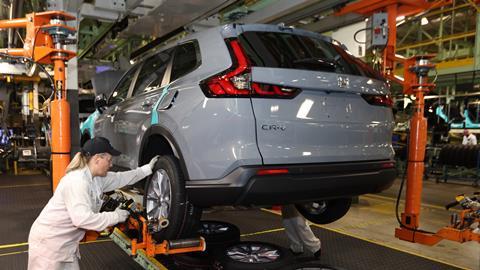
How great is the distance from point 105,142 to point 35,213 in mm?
3328

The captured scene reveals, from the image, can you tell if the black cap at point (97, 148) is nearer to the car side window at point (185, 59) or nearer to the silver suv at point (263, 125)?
the silver suv at point (263, 125)

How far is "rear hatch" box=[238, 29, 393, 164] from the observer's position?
6.97 feet

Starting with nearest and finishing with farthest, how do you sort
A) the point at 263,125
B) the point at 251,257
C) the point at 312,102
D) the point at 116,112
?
the point at 263,125, the point at 312,102, the point at 251,257, the point at 116,112

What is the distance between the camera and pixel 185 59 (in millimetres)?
2680

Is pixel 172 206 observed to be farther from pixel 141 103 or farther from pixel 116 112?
pixel 116 112

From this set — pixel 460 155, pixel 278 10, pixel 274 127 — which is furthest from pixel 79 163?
pixel 460 155

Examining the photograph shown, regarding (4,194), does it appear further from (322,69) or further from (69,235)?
(322,69)

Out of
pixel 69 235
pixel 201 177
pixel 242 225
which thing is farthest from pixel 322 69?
pixel 242 225

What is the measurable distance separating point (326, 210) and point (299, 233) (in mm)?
384

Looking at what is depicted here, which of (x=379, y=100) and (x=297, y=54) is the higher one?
(x=297, y=54)

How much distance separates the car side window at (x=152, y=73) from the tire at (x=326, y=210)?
1662 mm

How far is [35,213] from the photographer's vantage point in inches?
198

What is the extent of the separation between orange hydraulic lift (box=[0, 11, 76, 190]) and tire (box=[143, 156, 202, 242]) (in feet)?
2.50

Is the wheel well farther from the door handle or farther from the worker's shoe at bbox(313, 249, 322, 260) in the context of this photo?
the worker's shoe at bbox(313, 249, 322, 260)
